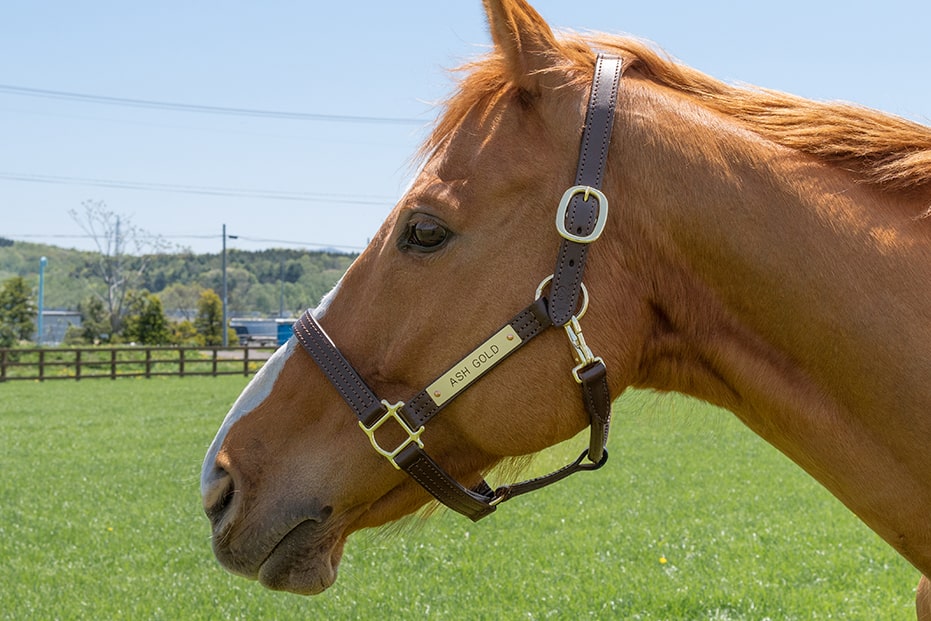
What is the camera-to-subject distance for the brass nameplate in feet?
6.09

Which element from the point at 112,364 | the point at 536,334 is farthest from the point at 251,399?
the point at 112,364

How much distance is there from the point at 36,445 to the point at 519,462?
15.2m

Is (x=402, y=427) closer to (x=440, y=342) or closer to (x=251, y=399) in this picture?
(x=440, y=342)

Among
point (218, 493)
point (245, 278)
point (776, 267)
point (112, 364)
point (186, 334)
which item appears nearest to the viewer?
point (776, 267)

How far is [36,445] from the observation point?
592 inches

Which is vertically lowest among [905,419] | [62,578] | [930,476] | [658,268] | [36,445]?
[36,445]

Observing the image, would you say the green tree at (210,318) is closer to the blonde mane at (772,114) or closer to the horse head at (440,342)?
the horse head at (440,342)

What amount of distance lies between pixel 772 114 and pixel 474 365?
0.92m

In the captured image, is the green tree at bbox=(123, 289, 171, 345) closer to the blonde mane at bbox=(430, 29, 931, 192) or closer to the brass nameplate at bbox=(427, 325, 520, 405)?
the blonde mane at bbox=(430, 29, 931, 192)

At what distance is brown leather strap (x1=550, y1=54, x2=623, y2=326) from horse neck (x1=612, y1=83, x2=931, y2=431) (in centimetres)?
6

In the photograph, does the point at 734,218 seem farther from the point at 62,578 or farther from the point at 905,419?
the point at 62,578

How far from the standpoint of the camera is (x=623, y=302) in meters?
1.88

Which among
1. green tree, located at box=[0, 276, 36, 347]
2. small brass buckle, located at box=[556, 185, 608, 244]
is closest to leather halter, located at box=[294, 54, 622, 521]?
small brass buckle, located at box=[556, 185, 608, 244]

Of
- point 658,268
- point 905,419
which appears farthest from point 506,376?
point 905,419
